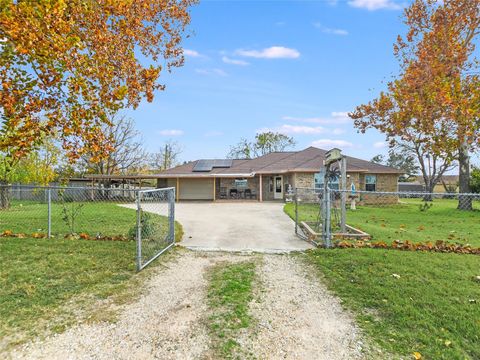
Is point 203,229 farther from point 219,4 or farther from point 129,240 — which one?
point 219,4

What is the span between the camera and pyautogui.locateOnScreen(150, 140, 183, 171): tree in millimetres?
43312

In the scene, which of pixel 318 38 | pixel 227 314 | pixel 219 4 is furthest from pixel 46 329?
pixel 318 38

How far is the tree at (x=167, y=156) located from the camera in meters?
43.3

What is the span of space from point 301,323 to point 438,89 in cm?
1310

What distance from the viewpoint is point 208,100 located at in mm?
17641

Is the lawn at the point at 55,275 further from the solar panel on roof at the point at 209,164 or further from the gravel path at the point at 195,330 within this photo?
the solar panel on roof at the point at 209,164

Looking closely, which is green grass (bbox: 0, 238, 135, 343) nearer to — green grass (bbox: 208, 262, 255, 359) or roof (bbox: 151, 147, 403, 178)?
green grass (bbox: 208, 262, 255, 359)

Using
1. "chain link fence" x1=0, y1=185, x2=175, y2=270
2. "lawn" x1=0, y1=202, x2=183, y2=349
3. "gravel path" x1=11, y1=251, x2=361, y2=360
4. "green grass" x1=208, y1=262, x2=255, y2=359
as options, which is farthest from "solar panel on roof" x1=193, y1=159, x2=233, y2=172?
"gravel path" x1=11, y1=251, x2=361, y2=360

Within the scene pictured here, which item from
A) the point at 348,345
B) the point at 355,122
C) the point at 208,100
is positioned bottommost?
the point at 348,345

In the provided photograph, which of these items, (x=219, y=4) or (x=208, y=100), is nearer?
(x=219, y=4)

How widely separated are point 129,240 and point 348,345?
5428mm

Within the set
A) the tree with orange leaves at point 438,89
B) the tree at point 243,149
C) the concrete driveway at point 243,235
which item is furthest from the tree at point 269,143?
the concrete driveway at point 243,235

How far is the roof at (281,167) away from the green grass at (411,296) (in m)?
14.4

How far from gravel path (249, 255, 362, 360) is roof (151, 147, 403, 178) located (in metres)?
15.7
